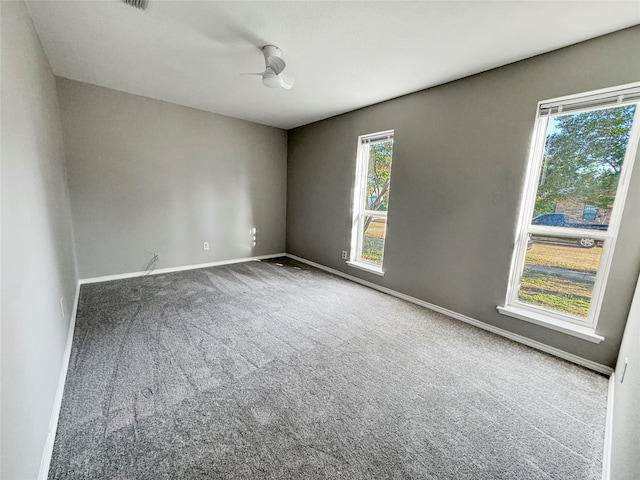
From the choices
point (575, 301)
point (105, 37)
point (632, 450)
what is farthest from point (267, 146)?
point (632, 450)

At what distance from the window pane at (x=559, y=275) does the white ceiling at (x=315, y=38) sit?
61.2 inches

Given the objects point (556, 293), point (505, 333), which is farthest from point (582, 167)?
point (505, 333)

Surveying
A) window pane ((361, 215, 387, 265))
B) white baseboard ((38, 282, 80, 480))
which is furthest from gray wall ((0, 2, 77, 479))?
window pane ((361, 215, 387, 265))

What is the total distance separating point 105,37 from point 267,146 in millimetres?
2675

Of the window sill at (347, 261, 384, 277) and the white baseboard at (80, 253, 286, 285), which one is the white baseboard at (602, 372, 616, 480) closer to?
the window sill at (347, 261, 384, 277)

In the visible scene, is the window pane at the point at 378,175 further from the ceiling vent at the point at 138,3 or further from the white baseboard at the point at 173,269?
the ceiling vent at the point at 138,3

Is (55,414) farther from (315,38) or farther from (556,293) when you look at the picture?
(556,293)

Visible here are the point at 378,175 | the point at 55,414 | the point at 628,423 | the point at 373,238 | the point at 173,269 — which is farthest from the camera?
the point at 173,269

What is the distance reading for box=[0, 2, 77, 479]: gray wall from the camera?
0.90m

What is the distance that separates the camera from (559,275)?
2137 millimetres

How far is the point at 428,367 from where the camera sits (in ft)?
6.27

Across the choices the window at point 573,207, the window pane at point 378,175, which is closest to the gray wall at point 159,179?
the window pane at point 378,175

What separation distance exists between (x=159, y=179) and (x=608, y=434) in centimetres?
491

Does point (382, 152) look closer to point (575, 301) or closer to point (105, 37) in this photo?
point (575, 301)
